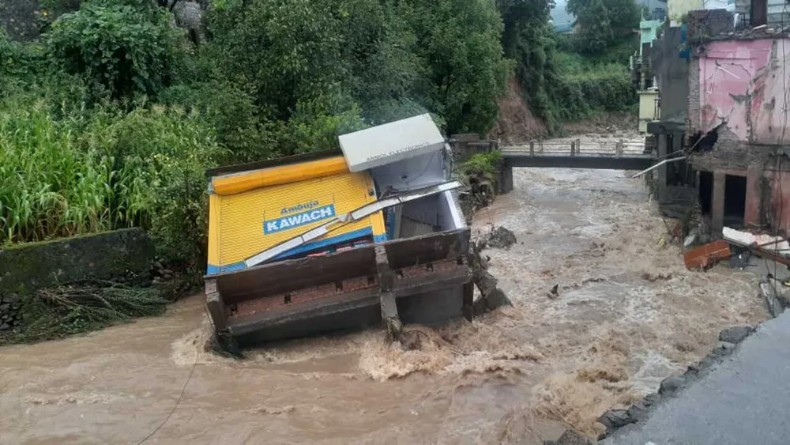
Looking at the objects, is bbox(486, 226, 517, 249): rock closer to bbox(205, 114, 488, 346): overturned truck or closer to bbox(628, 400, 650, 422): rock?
bbox(205, 114, 488, 346): overturned truck

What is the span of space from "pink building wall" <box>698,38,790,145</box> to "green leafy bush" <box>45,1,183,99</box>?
13.2m

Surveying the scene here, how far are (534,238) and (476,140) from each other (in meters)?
7.75

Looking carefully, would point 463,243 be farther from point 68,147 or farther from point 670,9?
point 670,9

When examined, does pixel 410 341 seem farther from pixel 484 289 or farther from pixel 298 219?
pixel 298 219

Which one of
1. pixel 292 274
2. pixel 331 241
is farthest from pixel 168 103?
pixel 292 274

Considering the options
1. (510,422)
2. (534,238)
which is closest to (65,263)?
(510,422)

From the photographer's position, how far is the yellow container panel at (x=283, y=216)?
8570mm

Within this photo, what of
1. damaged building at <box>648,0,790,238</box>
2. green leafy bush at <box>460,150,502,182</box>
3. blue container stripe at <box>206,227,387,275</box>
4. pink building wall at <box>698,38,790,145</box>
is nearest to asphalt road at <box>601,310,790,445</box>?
blue container stripe at <box>206,227,387,275</box>

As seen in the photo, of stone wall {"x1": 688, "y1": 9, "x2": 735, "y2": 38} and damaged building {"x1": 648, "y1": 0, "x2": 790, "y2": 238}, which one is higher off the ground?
→ stone wall {"x1": 688, "y1": 9, "x2": 735, "y2": 38}

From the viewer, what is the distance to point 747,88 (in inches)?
515

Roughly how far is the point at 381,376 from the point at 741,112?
10.0 meters

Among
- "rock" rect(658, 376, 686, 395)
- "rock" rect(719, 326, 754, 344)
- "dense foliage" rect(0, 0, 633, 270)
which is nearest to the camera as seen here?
"rock" rect(658, 376, 686, 395)

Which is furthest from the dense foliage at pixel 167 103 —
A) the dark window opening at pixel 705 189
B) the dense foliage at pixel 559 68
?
the dense foliage at pixel 559 68

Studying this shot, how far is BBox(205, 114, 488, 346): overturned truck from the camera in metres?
8.17
